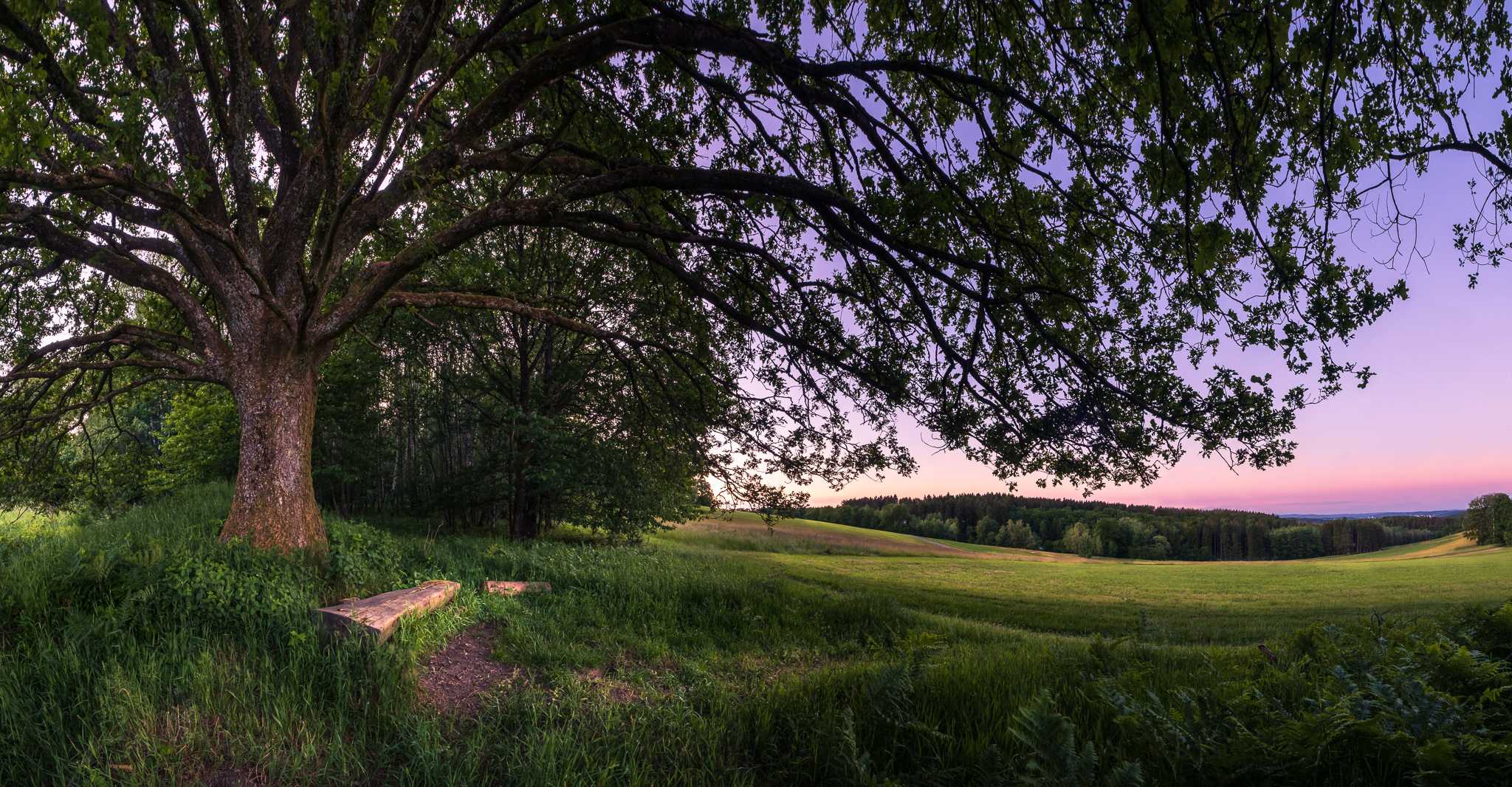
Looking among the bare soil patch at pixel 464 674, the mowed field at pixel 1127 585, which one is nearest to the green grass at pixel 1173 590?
the mowed field at pixel 1127 585

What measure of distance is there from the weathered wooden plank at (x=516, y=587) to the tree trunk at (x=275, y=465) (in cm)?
220

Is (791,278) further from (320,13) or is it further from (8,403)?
(8,403)

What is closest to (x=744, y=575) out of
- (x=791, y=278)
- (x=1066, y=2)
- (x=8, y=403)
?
(x=791, y=278)

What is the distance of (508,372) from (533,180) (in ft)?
20.4

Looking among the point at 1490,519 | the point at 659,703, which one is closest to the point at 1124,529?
the point at 1490,519

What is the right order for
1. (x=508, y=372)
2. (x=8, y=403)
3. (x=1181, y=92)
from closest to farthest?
(x=1181, y=92) < (x=8, y=403) < (x=508, y=372)

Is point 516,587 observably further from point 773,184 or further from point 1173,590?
point 1173,590

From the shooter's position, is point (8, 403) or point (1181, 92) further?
point (8, 403)

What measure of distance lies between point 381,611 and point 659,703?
3124 mm

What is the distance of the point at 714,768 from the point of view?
10.4 ft

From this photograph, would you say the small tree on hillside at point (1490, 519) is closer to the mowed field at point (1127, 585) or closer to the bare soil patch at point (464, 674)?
the mowed field at point (1127, 585)

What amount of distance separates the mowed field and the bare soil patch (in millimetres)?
5655

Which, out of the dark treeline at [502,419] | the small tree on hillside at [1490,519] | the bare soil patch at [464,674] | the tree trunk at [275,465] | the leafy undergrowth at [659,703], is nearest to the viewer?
the leafy undergrowth at [659,703]

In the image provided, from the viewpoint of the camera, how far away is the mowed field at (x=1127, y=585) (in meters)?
14.6
